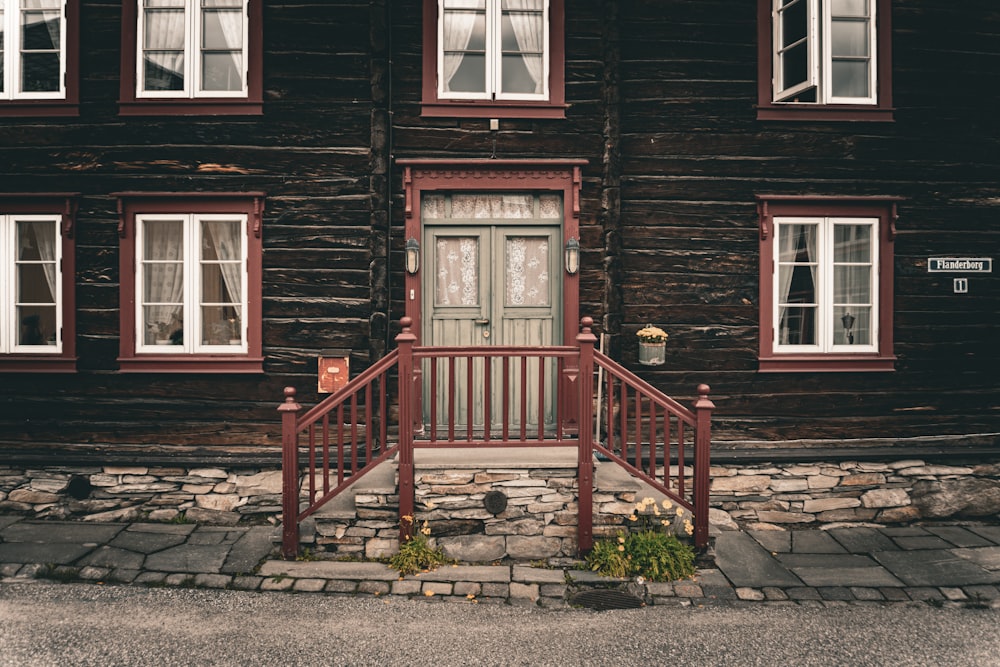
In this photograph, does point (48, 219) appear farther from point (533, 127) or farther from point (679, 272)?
point (679, 272)

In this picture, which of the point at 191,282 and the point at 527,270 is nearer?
the point at 191,282

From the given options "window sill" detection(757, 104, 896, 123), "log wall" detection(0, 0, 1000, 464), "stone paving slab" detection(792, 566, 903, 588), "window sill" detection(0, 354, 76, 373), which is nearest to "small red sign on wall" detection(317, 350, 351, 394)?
"log wall" detection(0, 0, 1000, 464)

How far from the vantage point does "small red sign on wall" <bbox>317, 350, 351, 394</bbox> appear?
6.47 meters

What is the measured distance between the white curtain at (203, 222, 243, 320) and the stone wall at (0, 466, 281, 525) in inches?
67.5

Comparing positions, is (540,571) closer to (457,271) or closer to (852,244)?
(457,271)

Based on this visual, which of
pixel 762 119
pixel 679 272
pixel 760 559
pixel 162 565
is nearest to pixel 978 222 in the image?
pixel 762 119

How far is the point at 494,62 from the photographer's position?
21.7ft

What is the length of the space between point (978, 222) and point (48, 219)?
10.1 metres

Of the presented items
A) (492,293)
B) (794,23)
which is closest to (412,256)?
(492,293)

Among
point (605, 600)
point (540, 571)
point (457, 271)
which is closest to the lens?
point (605, 600)

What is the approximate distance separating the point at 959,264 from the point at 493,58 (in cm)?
557

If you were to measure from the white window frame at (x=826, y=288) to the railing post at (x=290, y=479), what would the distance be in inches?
198

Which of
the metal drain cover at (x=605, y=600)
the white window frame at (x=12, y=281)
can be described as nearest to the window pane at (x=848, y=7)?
the metal drain cover at (x=605, y=600)

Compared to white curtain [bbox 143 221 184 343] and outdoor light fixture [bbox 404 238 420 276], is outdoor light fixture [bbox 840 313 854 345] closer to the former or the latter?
outdoor light fixture [bbox 404 238 420 276]
